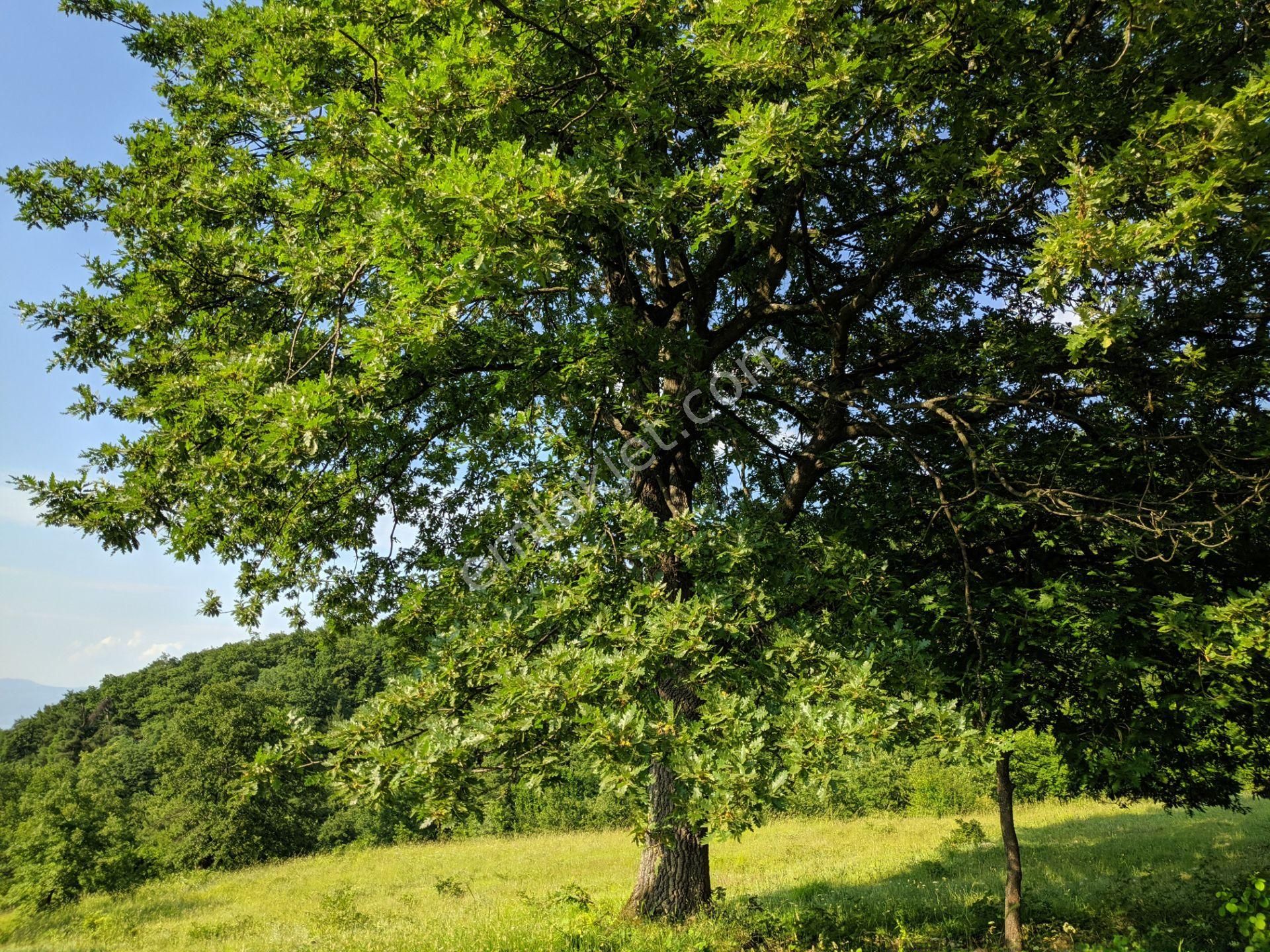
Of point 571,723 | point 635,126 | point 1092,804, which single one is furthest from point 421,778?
point 1092,804

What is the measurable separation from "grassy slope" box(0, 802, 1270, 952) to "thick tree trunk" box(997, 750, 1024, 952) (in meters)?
0.81

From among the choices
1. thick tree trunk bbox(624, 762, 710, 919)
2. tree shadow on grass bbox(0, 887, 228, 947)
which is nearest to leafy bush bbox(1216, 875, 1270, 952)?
thick tree trunk bbox(624, 762, 710, 919)

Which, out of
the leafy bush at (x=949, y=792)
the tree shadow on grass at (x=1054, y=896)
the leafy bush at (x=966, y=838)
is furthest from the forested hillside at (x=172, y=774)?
the leafy bush at (x=949, y=792)

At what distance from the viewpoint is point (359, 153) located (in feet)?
17.6

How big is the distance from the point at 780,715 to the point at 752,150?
4.07 metres

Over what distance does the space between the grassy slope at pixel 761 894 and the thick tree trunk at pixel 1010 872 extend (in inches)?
31.8

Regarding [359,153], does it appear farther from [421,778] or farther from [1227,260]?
[1227,260]

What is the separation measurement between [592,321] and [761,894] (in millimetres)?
10499

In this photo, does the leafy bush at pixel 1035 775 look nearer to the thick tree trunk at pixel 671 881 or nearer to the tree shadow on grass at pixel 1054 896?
the tree shadow on grass at pixel 1054 896

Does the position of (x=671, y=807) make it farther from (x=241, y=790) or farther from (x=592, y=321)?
(x=592, y=321)

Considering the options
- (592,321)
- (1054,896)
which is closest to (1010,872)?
(1054,896)

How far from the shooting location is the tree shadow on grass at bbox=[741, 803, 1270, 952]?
8.06 metres

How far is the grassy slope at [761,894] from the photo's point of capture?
798 centimetres

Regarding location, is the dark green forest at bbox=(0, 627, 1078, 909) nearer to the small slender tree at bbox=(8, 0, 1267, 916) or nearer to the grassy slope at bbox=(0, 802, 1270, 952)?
the small slender tree at bbox=(8, 0, 1267, 916)
